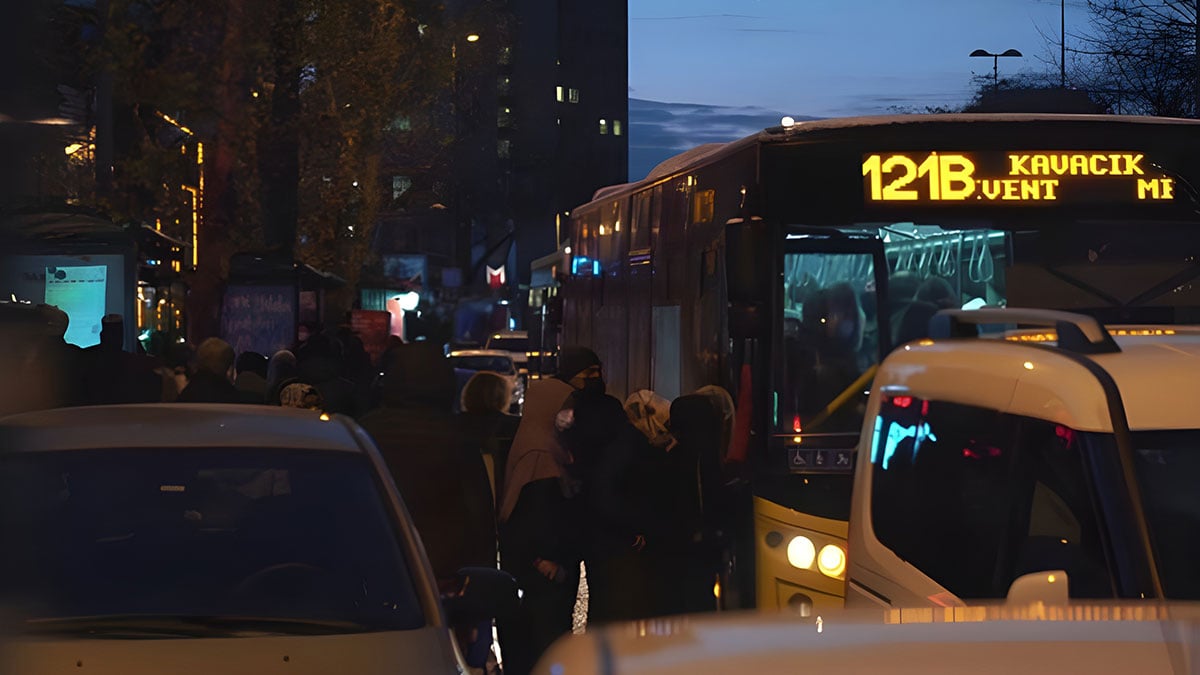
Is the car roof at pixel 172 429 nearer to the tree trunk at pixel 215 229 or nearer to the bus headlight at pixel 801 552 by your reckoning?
the bus headlight at pixel 801 552

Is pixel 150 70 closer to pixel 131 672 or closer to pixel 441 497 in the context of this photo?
pixel 441 497

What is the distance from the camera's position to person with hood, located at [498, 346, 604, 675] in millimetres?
8500

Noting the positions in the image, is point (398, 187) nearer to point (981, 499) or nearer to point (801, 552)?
point (801, 552)

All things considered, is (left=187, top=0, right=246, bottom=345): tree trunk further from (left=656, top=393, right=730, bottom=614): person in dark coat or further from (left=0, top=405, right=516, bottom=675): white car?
(left=0, top=405, right=516, bottom=675): white car

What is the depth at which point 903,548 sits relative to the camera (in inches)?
203

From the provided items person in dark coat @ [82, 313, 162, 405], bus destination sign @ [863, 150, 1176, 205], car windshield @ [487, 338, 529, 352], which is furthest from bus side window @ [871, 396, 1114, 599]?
car windshield @ [487, 338, 529, 352]

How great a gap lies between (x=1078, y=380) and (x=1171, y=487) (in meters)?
0.32

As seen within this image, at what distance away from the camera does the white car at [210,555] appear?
4898mm

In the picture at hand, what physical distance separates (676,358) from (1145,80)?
3337cm

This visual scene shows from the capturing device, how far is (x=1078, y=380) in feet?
14.0

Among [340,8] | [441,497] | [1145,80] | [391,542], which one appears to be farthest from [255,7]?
[1145,80]

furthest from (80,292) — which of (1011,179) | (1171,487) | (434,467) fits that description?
(1171,487)

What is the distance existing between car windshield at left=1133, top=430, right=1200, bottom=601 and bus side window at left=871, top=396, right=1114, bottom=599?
0.46 feet

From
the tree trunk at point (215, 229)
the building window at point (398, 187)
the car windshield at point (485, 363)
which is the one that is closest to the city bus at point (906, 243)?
the tree trunk at point (215, 229)
